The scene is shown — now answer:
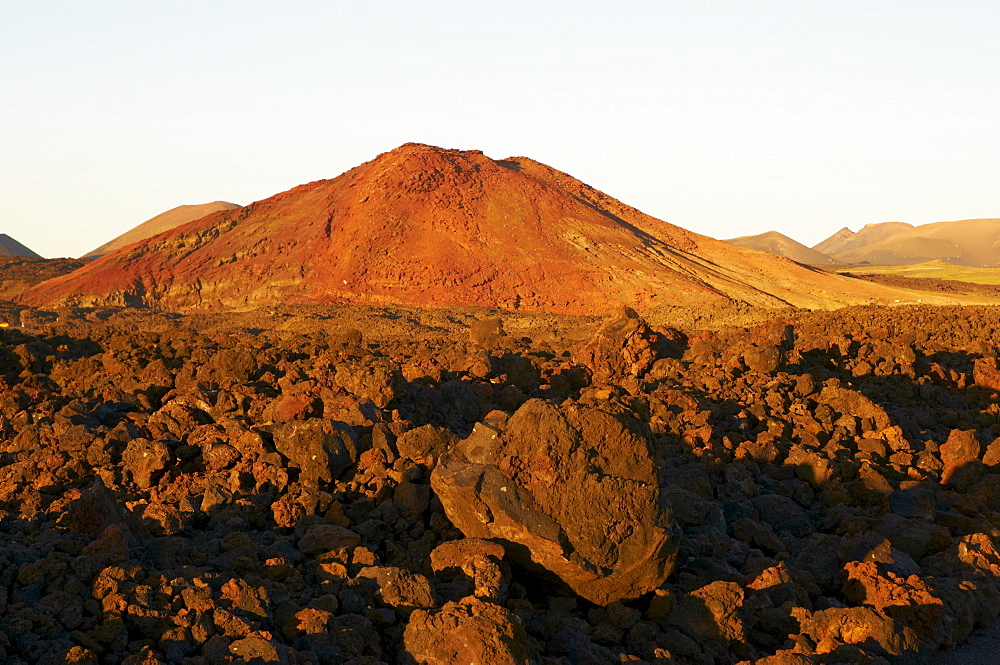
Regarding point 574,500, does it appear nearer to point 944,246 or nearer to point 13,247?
point 13,247

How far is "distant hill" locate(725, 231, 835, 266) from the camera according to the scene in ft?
426

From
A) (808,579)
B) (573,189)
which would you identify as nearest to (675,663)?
(808,579)

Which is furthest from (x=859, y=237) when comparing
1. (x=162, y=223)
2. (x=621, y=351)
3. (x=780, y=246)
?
(x=621, y=351)

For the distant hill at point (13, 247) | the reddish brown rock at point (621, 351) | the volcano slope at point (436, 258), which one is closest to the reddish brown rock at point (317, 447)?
the reddish brown rock at point (621, 351)

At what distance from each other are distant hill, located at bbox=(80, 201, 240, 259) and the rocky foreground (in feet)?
353

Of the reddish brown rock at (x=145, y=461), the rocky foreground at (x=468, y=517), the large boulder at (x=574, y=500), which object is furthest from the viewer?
the reddish brown rock at (x=145, y=461)

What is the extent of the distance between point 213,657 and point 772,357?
10.3m

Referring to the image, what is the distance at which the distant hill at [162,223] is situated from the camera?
113000 millimetres

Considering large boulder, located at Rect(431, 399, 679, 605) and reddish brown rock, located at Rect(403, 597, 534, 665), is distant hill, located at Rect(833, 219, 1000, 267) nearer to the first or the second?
large boulder, located at Rect(431, 399, 679, 605)

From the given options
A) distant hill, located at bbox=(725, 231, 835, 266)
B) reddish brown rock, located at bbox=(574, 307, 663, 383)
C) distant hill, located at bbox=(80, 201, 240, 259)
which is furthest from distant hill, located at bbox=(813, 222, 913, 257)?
reddish brown rock, located at bbox=(574, 307, 663, 383)

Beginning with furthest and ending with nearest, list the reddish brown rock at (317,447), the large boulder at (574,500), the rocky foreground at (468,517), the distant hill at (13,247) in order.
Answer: the distant hill at (13,247) < the reddish brown rock at (317,447) < the large boulder at (574,500) < the rocky foreground at (468,517)

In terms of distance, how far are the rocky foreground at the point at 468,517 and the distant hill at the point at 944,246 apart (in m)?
127

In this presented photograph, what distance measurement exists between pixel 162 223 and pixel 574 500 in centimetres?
11867

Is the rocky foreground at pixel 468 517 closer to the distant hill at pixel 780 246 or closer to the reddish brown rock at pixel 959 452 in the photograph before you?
A: the reddish brown rock at pixel 959 452
